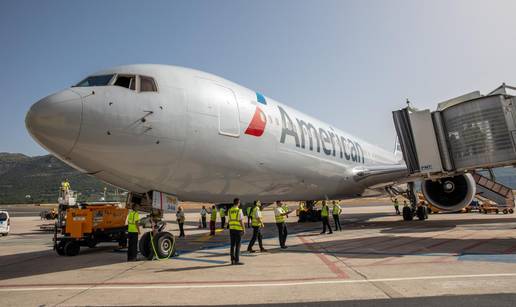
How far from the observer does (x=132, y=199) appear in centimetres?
923

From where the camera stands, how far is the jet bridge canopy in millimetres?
10164

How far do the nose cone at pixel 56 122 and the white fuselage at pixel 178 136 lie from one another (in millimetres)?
17

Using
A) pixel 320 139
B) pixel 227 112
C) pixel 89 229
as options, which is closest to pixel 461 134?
pixel 320 139

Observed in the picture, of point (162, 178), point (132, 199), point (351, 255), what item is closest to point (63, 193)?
point (132, 199)

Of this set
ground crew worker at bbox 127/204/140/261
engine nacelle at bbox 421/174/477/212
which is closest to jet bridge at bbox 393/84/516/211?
engine nacelle at bbox 421/174/477/212

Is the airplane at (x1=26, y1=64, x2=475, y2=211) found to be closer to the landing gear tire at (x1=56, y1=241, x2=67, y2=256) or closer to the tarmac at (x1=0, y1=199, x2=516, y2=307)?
the tarmac at (x1=0, y1=199, x2=516, y2=307)

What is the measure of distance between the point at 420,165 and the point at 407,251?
3.54 metres

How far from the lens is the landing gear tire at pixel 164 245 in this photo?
29.4 ft

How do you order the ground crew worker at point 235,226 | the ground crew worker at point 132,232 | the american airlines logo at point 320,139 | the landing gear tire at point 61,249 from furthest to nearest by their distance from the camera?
1. the american airlines logo at point 320,139
2. the landing gear tire at point 61,249
3. the ground crew worker at point 132,232
4. the ground crew worker at point 235,226

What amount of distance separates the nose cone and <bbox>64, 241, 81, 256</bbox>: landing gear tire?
17.2 feet

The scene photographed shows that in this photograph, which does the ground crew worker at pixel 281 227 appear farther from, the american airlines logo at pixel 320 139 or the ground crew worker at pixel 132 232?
the ground crew worker at pixel 132 232

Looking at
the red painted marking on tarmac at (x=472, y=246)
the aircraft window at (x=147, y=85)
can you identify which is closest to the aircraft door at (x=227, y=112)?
the aircraft window at (x=147, y=85)

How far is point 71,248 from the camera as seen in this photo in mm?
10945

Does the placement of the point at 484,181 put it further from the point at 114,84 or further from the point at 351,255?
the point at 114,84
